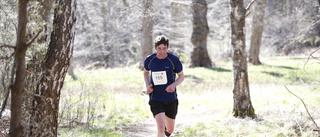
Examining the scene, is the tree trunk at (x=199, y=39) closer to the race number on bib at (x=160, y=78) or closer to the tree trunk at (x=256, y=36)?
the tree trunk at (x=256, y=36)

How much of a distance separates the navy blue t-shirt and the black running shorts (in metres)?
0.06

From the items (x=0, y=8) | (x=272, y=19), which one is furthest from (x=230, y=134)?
(x=272, y=19)

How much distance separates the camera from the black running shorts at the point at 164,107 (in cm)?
577

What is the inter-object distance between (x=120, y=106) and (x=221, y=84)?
5.81 metres

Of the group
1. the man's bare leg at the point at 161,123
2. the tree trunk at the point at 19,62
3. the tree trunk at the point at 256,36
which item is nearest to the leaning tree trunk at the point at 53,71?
the tree trunk at the point at 19,62

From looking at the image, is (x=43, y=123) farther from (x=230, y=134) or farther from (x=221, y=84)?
(x=221, y=84)

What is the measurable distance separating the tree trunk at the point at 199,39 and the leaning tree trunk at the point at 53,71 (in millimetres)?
15846

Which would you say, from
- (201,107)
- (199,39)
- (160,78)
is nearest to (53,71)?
(160,78)

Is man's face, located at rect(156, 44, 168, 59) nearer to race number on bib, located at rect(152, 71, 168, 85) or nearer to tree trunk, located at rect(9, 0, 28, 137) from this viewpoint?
race number on bib, located at rect(152, 71, 168, 85)

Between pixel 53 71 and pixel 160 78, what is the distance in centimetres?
153

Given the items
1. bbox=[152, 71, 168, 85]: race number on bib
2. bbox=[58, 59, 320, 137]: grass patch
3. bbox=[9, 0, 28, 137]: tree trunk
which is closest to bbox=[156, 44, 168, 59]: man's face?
bbox=[152, 71, 168, 85]: race number on bib

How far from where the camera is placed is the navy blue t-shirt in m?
5.78

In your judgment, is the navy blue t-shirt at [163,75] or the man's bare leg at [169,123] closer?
the navy blue t-shirt at [163,75]

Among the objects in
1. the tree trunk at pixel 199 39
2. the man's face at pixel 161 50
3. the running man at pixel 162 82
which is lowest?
the running man at pixel 162 82
